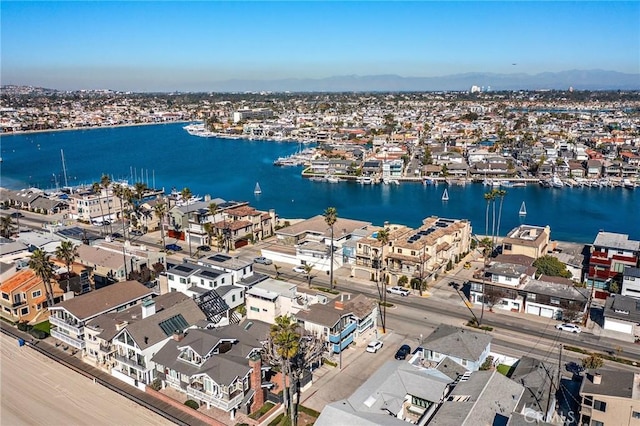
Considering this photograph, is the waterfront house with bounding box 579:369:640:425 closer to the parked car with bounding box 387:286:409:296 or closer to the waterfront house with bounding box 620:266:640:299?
the waterfront house with bounding box 620:266:640:299

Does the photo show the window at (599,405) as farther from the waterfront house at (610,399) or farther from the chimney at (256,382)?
the chimney at (256,382)

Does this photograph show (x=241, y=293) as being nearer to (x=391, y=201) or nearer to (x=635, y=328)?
(x=635, y=328)

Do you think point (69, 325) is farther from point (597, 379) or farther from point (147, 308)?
point (597, 379)

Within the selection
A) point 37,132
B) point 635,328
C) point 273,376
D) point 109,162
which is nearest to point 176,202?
point 273,376

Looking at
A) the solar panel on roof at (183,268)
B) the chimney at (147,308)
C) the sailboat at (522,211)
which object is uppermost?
the chimney at (147,308)

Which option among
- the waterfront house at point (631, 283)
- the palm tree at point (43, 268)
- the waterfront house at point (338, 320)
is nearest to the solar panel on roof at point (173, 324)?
the waterfront house at point (338, 320)

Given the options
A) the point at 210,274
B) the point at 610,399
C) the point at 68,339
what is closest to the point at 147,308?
the point at 68,339

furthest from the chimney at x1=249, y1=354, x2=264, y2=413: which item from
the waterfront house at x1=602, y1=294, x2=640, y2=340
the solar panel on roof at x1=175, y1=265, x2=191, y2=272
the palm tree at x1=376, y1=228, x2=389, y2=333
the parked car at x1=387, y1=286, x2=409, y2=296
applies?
the waterfront house at x1=602, y1=294, x2=640, y2=340
